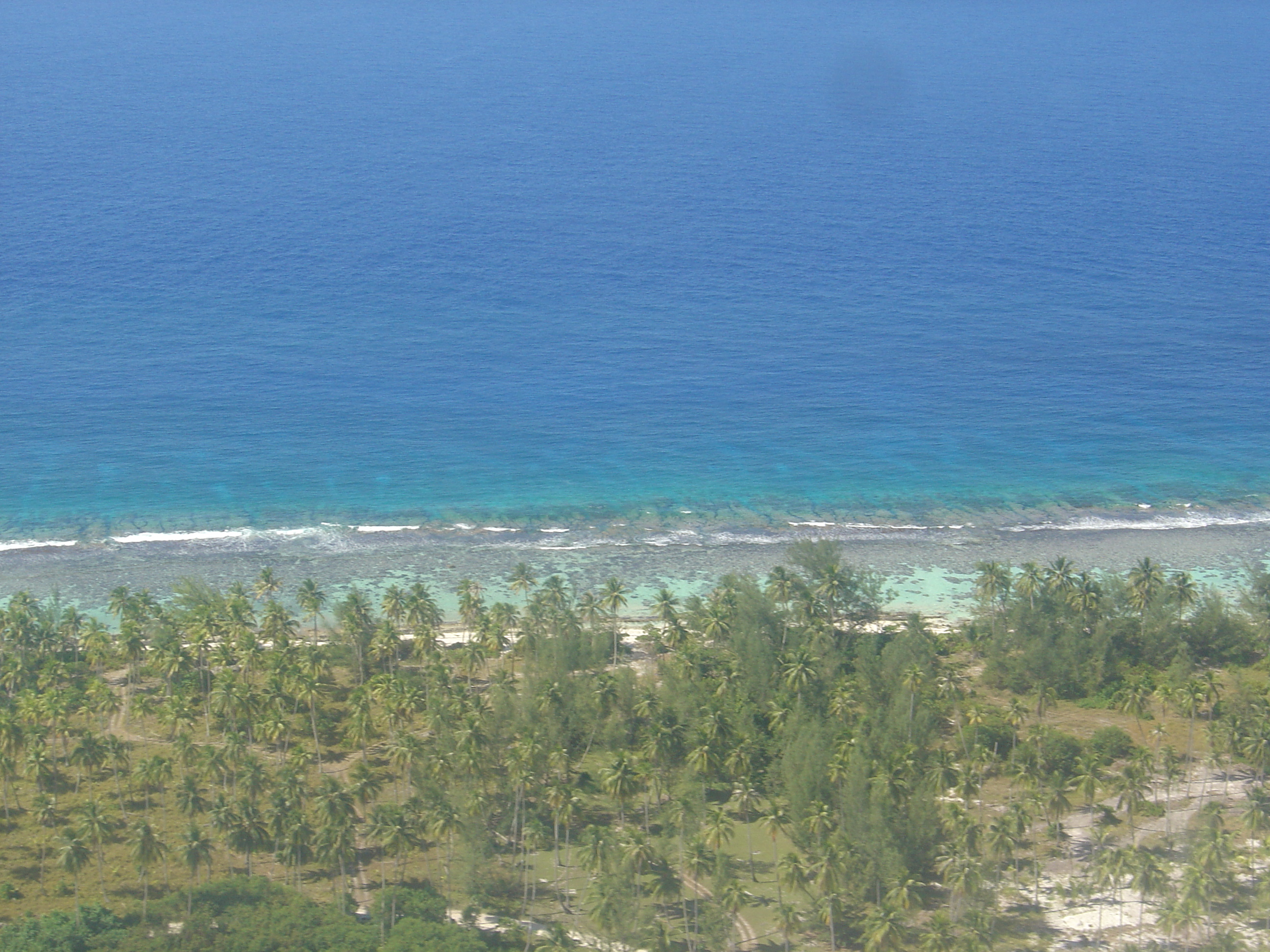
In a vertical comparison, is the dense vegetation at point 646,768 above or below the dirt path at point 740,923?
above

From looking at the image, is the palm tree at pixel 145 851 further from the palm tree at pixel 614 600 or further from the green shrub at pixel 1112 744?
the green shrub at pixel 1112 744

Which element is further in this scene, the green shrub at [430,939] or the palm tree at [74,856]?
the palm tree at [74,856]

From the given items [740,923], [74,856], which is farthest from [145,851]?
[740,923]

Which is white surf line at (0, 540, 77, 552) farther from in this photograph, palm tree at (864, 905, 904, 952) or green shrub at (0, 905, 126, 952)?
palm tree at (864, 905, 904, 952)

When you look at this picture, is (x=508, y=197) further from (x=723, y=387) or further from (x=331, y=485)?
(x=331, y=485)

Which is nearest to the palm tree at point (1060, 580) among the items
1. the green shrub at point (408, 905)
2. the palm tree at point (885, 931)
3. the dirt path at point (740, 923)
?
the palm tree at point (885, 931)

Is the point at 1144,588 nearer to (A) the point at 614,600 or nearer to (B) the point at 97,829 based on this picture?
(A) the point at 614,600

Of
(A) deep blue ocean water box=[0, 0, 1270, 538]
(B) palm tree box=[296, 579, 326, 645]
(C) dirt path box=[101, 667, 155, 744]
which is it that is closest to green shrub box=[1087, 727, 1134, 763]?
(A) deep blue ocean water box=[0, 0, 1270, 538]
